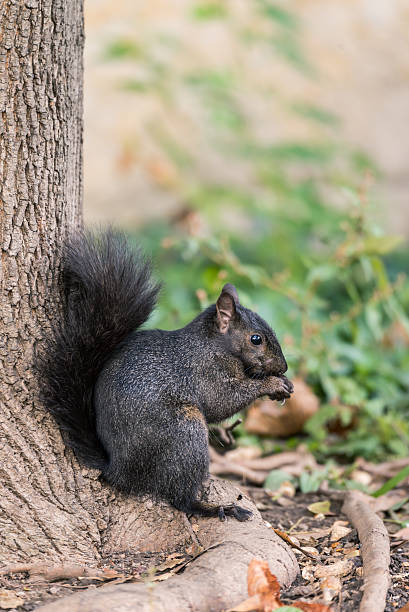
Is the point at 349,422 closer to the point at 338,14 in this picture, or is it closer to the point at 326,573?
the point at 326,573

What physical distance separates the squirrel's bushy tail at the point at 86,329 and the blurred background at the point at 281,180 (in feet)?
1.54

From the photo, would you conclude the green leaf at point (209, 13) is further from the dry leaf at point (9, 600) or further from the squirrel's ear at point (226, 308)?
the dry leaf at point (9, 600)

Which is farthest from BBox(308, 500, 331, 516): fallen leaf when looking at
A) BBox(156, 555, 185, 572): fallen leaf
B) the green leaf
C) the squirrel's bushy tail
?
the green leaf

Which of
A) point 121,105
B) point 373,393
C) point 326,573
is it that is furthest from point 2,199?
point 121,105

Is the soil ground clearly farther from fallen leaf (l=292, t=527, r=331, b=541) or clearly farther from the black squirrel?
the black squirrel

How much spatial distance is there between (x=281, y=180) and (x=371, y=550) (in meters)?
3.75

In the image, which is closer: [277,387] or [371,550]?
[371,550]

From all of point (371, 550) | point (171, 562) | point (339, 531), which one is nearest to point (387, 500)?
point (339, 531)

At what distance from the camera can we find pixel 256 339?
238 centimetres

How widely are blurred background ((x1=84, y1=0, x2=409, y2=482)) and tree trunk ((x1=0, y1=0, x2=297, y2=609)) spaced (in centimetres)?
64

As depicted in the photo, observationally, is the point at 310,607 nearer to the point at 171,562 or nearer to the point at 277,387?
the point at 171,562

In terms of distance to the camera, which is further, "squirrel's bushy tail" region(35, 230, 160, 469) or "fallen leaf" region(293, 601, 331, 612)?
"squirrel's bushy tail" region(35, 230, 160, 469)

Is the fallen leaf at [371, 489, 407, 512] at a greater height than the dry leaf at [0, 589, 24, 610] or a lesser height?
greater

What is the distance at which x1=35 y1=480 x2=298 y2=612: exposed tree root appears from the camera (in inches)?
66.1
